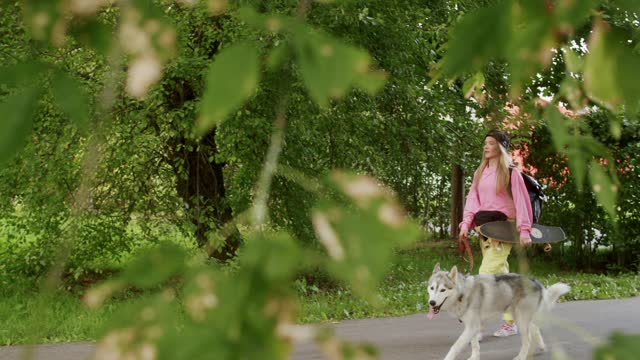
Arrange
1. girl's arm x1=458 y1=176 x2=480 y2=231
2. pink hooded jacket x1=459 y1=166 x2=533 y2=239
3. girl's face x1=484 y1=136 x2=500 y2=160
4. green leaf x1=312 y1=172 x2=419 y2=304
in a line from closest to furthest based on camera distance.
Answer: green leaf x1=312 y1=172 x2=419 y2=304, pink hooded jacket x1=459 y1=166 x2=533 y2=239, girl's face x1=484 y1=136 x2=500 y2=160, girl's arm x1=458 y1=176 x2=480 y2=231

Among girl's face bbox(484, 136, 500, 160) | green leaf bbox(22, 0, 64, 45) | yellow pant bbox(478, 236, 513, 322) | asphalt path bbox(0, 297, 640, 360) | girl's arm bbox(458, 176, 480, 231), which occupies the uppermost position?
girl's face bbox(484, 136, 500, 160)

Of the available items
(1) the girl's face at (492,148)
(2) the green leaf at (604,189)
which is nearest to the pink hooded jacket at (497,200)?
(1) the girl's face at (492,148)

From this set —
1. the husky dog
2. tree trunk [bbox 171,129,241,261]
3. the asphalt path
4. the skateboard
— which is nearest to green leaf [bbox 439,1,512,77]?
the asphalt path

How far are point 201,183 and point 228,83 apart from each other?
11.4 meters

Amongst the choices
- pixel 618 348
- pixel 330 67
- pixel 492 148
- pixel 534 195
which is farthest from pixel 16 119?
pixel 534 195

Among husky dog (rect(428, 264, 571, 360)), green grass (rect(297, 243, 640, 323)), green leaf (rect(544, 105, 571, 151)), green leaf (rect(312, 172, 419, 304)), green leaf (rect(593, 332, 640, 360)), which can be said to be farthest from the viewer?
green grass (rect(297, 243, 640, 323))

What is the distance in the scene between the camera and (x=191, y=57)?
988 cm

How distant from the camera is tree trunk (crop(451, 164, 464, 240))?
19.4 meters

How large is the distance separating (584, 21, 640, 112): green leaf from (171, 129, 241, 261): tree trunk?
386 inches

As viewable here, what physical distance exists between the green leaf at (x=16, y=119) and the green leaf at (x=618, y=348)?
769 millimetres

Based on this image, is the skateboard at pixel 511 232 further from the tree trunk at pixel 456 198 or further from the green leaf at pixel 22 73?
the tree trunk at pixel 456 198

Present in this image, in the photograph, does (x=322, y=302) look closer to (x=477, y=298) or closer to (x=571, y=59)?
(x=477, y=298)

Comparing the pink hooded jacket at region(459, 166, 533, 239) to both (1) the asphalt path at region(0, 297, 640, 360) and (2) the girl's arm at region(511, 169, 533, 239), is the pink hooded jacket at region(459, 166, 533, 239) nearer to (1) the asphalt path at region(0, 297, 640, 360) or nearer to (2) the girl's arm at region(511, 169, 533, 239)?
(2) the girl's arm at region(511, 169, 533, 239)

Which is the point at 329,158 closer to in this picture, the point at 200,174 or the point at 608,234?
the point at 200,174
